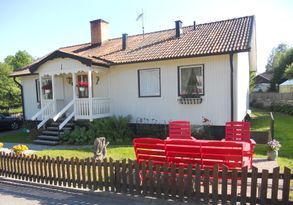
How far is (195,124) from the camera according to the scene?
1163 cm

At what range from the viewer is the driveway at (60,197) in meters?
5.27

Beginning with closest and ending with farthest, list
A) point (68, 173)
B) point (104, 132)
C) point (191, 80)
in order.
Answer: point (68, 173) < point (191, 80) < point (104, 132)

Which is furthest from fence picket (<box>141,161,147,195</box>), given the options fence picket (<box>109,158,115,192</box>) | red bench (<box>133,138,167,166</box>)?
fence picket (<box>109,158,115,192</box>)

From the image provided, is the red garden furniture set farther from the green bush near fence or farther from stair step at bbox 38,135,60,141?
stair step at bbox 38,135,60,141

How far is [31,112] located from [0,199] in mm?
Answer: 12800

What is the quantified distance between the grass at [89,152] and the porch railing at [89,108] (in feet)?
8.70

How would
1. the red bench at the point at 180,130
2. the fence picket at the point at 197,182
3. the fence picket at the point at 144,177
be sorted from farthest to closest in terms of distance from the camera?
the red bench at the point at 180,130, the fence picket at the point at 144,177, the fence picket at the point at 197,182

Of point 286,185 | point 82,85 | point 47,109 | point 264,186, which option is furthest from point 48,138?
point 286,185

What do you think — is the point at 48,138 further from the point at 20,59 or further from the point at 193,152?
the point at 20,59

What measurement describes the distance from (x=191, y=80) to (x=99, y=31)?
878cm

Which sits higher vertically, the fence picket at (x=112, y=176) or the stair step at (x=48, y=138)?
the fence picket at (x=112, y=176)

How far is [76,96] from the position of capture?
13500mm

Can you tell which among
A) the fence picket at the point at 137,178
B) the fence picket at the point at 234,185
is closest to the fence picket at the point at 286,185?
the fence picket at the point at 234,185

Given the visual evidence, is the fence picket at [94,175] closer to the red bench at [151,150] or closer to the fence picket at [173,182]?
the red bench at [151,150]
